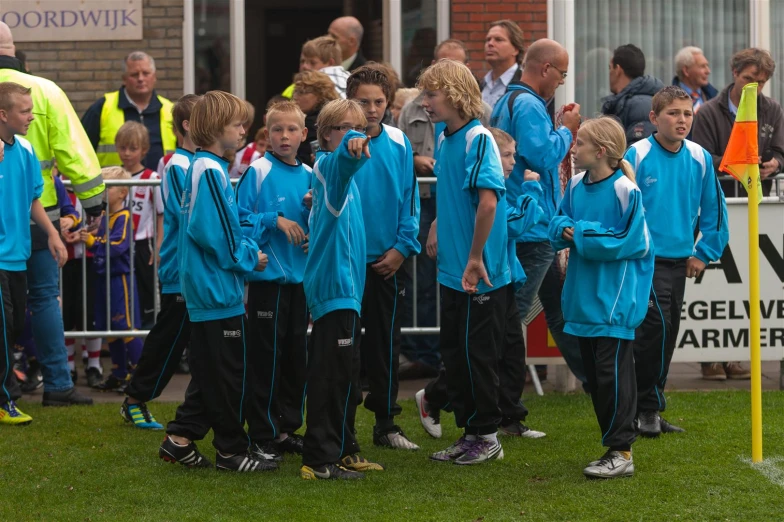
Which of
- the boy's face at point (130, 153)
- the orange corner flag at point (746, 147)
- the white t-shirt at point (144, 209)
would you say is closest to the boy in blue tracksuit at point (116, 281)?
the white t-shirt at point (144, 209)

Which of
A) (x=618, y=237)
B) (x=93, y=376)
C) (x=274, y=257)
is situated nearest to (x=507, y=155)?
(x=618, y=237)

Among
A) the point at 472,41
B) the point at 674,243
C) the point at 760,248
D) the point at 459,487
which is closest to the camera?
the point at 459,487

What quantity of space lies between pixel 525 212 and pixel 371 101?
1.02 m

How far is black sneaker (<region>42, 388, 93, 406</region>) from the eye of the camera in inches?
310

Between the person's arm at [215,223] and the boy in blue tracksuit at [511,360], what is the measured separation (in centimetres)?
147

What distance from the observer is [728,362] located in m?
8.64

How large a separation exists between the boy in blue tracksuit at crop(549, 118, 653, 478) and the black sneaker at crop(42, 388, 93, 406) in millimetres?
3483

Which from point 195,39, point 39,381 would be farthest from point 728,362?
point 195,39

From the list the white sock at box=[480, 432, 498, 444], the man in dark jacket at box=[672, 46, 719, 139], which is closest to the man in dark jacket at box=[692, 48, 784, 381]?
the man in dark jacket at box=[672, 46, 719, 139]

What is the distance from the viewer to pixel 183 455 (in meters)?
6.15

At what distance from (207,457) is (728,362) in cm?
397

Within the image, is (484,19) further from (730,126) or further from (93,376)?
(93,376)

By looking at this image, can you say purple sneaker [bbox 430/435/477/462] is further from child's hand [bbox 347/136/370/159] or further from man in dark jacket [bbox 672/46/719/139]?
man in dark jacket [bbox 672/46/719/139]

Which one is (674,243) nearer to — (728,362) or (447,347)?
(447,347)
